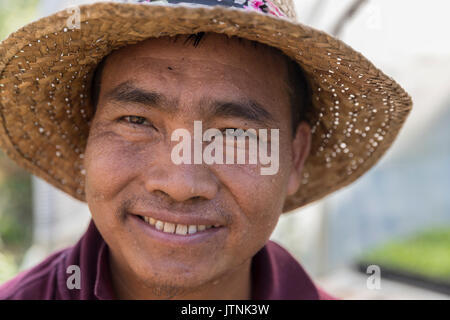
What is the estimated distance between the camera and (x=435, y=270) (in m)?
4.98

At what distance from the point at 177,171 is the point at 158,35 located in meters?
0.44

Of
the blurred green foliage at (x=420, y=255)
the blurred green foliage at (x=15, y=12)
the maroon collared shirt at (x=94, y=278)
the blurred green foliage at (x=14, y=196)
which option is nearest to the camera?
the maroon collared shirt at (x=94, y=278)

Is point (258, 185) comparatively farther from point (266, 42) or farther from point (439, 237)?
point (439, 237)

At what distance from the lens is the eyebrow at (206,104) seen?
1.61 meters

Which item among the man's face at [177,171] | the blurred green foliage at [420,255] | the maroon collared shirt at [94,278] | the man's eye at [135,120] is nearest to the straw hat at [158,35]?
the man's face at [177,171]

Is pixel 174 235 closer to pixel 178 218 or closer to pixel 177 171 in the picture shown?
pixel 178 218

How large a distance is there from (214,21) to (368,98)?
777 mm

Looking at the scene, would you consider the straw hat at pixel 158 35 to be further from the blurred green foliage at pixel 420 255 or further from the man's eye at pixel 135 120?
the blurred green foliage at pixel 420 255

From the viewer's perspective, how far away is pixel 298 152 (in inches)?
84.9

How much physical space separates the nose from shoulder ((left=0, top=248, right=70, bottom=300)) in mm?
672

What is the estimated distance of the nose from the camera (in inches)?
60.6

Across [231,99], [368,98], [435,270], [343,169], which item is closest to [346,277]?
[435,270]

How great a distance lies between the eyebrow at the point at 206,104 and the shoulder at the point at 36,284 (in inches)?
30.4

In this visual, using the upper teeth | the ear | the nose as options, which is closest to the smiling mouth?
the upper teeth
